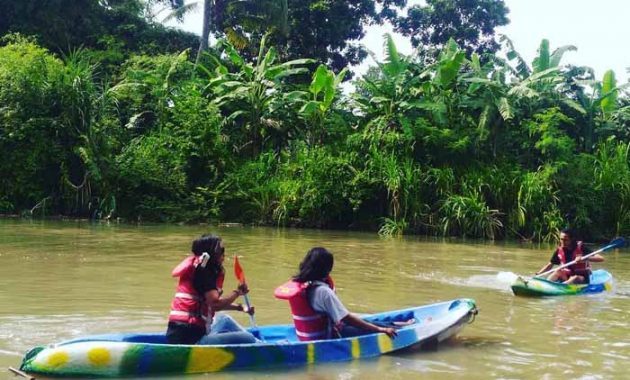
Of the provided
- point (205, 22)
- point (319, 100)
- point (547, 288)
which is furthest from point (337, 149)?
point (547, 288)

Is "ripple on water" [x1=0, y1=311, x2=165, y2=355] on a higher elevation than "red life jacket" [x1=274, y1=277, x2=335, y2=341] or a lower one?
lower

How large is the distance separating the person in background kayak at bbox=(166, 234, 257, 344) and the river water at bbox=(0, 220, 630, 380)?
33 cm

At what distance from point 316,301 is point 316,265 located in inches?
11.5

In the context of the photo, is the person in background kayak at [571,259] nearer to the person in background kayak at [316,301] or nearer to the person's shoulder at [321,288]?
the person in background kayak at [316,301]

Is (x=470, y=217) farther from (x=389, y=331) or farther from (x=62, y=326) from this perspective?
(x=62, y=326)

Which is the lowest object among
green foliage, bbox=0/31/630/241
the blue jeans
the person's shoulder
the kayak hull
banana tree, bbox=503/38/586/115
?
the kayak hull

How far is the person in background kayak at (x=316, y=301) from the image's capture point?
5.57m

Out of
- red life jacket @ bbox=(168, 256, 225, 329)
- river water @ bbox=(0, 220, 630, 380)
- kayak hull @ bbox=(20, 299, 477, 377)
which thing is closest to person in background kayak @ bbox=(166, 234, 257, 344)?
red life jacket @ bbox=(168, 256, 225, 329)

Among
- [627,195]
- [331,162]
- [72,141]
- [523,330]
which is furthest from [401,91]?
[523,330]

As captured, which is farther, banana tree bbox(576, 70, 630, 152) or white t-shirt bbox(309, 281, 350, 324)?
banana tree bbox(576, 70, 630, 152)

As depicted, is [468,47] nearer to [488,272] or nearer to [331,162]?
[331,162]

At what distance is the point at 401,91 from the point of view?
20125 millimetres

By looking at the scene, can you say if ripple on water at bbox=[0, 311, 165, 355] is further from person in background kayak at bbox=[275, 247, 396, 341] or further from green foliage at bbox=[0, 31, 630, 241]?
green foliage at bbox=[0, 31, 630, 241]

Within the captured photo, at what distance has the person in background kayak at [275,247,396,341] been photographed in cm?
557
